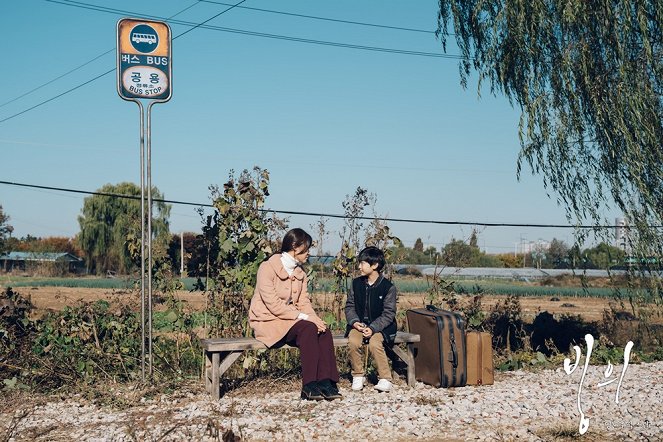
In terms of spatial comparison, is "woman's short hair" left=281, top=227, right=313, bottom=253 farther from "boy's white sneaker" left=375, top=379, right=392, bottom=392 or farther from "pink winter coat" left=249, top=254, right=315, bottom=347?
"boy's white sneaker" left=375, top=379, right=392, bottom=392

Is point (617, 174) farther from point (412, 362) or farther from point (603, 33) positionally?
point (412, 362)

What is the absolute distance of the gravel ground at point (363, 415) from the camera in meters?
5.98

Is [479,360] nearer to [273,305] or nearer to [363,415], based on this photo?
[363,415]

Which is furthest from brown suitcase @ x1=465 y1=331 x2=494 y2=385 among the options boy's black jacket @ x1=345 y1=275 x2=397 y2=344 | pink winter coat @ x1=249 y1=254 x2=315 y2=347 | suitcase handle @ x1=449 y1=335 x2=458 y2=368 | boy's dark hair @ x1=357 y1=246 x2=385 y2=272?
pink winter coat @ x1=249 y1=254 x2=315 y2=347

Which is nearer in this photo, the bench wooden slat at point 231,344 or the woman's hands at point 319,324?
the bench wooden slat at point 231,344

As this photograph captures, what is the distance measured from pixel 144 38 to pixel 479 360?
15.7 ft

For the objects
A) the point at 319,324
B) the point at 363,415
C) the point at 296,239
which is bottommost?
the point at 363,415

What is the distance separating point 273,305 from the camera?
7.52 meters

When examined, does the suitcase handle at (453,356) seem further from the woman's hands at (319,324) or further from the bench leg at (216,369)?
the bench leg at (216,369)

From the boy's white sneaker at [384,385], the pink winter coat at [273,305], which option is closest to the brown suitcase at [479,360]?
the boy's white sneaker at [384,385]

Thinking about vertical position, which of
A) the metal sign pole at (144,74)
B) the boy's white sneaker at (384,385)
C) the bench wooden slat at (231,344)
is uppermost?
the metal sign pole at (144,74)

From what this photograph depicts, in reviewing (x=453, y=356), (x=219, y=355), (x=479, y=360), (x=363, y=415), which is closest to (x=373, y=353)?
(x=453, y=356)

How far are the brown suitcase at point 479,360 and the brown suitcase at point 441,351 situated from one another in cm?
13

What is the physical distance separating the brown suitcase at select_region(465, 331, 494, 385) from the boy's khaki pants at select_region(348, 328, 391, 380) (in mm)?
928
